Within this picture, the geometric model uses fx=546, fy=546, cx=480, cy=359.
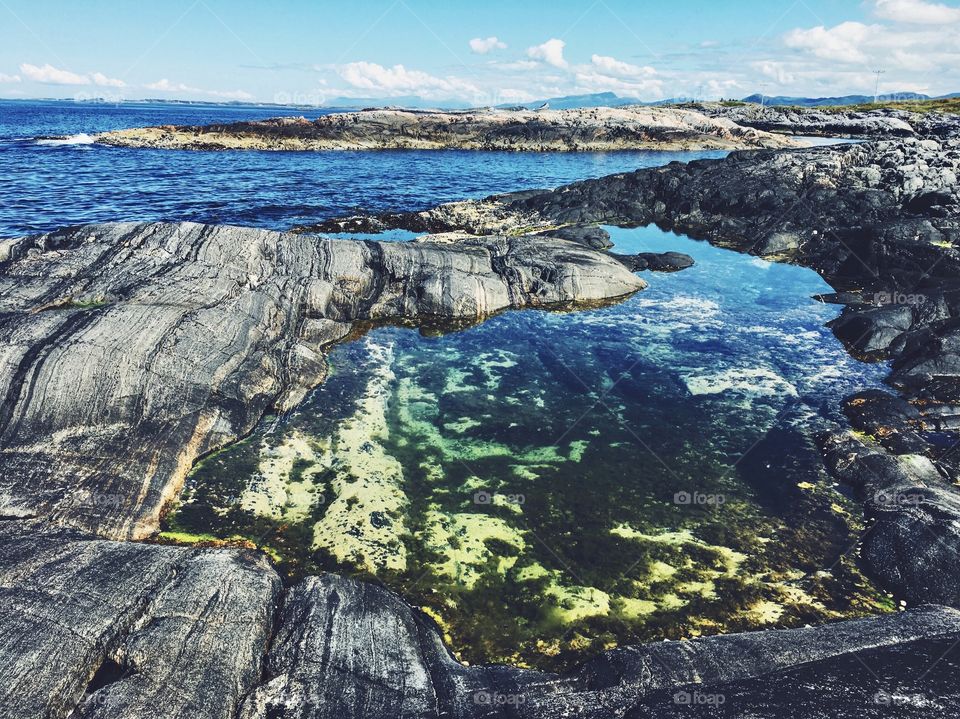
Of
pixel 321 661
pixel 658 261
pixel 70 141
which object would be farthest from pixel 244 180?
pixel 321 661

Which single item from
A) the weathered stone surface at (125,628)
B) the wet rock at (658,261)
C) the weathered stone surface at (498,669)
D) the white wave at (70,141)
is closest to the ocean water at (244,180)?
the white wave at (70,141)

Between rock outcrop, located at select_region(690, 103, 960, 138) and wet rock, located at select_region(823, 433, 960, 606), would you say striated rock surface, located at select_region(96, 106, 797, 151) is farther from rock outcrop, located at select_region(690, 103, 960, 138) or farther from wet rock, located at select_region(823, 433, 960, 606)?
wet rock, located at select_region(823, 433, 960, 606)

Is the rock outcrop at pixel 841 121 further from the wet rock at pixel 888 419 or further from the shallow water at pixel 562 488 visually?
the shallow water at pixel 562 488

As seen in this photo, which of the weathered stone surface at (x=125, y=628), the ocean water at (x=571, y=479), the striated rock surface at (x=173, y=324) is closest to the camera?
the weathered stone surface at (x=125, y=628)

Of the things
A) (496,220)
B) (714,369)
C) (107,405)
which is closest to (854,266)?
(714,369)

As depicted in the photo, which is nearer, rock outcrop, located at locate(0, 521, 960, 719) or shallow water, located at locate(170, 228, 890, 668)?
Answer: rock outcrop, located at locate(0, 521, 960, 719)

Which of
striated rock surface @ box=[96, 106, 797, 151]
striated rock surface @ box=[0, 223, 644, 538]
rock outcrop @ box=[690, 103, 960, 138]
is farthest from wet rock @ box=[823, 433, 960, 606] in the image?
striated rock surface @ box=[96, 106, 797, 151]

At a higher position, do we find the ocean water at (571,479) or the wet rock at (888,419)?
the wet rock at (888,419)
